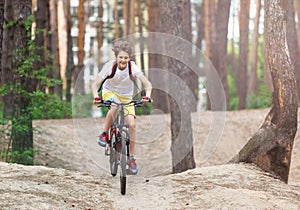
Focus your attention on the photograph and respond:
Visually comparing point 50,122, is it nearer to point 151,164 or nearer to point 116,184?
point 151,164

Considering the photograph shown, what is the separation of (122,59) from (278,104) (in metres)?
2.94

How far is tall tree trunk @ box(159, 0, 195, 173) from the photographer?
10.9 m

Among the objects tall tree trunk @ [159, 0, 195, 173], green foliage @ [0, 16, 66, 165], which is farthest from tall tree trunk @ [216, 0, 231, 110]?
green foliage @ [0, 16, 66, 165]

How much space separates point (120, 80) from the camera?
784 centimetres

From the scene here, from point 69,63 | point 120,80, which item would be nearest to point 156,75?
point 69,63

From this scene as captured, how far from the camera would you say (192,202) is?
7.43 m

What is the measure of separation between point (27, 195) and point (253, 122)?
35.4ft

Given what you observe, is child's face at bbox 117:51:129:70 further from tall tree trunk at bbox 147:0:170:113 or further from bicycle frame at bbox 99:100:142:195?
tall tree trunk at bbox 147:0:170:113

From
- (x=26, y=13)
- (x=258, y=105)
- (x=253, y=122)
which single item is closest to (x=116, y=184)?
(x=26, y=13)

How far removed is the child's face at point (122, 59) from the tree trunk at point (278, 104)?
2.75 m

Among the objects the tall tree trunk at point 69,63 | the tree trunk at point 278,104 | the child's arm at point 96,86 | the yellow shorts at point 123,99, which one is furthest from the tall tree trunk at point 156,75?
the child's arm at point 96,86

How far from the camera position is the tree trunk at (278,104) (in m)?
9.20

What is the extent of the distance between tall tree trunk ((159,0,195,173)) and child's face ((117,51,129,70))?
3190 millimetres

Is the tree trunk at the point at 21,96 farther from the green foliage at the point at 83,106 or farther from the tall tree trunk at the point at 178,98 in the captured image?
the green foliage at the point at 83,106
